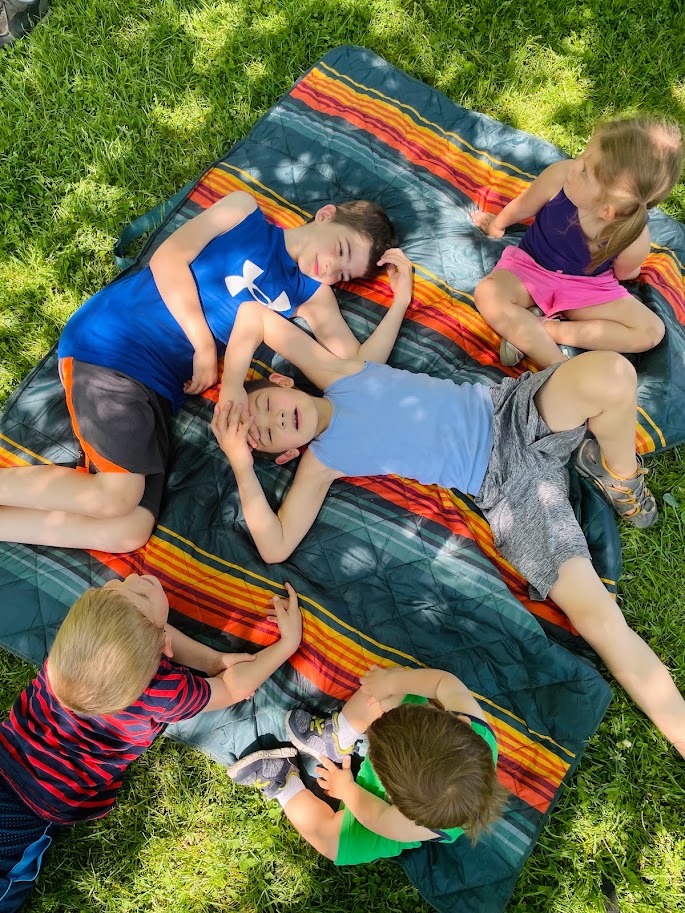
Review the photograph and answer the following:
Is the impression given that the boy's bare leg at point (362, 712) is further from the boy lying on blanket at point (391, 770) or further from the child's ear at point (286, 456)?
the child's ear at point (286, 456)

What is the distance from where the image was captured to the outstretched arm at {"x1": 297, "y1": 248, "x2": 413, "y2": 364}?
3.40 m

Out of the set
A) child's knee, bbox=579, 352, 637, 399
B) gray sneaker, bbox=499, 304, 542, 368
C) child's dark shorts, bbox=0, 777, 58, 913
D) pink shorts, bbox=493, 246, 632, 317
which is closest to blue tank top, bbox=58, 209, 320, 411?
gray sneaker, bbox=499, 304, 542, 368

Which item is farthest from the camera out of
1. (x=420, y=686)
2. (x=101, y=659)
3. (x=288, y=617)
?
(x=288, y=617)

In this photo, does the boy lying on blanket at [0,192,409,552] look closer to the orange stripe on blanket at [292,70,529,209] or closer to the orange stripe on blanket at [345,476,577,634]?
the orange stripe on blanket at [345,476,577,634]

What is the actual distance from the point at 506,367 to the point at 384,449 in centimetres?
93

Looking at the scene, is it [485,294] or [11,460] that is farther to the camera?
[485,294]

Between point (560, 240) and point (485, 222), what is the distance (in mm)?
599

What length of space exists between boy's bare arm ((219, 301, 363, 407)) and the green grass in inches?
44.6

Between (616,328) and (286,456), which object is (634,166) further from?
(286,456)

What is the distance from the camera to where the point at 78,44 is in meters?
4.21

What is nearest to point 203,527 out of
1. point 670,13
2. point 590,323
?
point 590,323

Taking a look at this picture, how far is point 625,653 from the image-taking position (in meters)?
2.92

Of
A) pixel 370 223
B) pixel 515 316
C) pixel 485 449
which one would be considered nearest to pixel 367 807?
pixel 485 449

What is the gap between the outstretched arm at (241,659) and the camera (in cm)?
283
